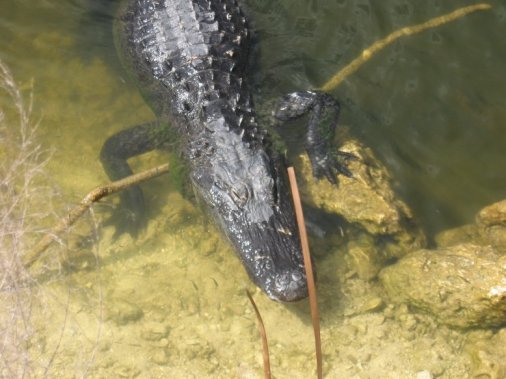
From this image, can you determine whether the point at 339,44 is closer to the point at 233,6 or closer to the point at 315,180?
the point at 233,6

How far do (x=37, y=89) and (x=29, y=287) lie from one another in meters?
1.95

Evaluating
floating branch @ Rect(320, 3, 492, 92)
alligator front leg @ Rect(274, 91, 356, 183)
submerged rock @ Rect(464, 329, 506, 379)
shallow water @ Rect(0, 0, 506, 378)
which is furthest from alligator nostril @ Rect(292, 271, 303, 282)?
floating branch @ Rect(320, 3, 492, 92)

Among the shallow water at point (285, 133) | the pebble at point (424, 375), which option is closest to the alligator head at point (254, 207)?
the shallow water at point (285, 133)

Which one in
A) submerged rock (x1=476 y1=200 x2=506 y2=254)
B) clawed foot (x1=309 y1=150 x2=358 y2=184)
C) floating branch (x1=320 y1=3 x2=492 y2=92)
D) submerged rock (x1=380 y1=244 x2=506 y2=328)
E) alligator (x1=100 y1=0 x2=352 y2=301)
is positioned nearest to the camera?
submerged rock (x1=380 y1=244 x2=506 y2=328)

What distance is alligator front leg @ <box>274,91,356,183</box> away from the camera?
4363 millimetres

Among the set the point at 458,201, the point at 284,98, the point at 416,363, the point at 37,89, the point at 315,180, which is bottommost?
the point at 416,363

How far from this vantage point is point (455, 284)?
3781mm

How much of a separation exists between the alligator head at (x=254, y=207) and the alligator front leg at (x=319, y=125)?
352 millimetres

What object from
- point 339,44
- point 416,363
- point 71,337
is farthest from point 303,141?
point 71,337

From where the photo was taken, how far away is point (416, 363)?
386 centimetres

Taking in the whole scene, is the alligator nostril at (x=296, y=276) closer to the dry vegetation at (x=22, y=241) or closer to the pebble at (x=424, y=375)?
the pebble at (x=424, y=375)

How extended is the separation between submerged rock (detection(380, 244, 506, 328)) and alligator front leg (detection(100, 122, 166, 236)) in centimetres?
189

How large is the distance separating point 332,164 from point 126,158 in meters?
1.55

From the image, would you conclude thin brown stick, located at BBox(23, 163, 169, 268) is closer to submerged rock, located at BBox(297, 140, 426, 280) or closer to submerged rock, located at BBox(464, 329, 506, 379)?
submerged rock, located at BBox(297, 140, 426, 280)
